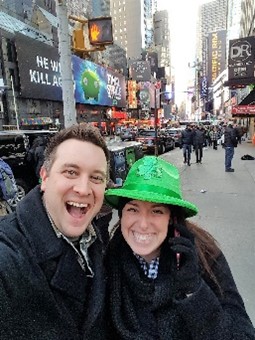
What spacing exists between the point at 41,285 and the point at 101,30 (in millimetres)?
5891

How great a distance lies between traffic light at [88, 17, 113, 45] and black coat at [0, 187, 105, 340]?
5398 millimetres

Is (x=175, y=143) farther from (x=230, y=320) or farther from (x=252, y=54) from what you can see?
(x=230, y=320)

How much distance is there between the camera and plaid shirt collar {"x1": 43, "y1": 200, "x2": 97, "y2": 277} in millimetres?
1477

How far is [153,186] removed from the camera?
1.77 metres

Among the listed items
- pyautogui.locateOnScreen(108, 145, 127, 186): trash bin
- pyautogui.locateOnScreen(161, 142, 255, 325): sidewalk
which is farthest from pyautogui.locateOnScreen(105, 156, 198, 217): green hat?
pyautogui.locateOnScreen(108, 145, 127, 186): trash bin

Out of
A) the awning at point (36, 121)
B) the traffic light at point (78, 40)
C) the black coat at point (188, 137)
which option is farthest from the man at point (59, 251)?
the awning at point (36, 121)


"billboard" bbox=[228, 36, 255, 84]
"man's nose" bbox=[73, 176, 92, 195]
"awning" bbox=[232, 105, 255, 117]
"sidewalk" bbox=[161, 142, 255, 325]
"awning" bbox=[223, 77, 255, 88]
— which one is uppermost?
"billboard" bbox=[228, 36, 255, 84]

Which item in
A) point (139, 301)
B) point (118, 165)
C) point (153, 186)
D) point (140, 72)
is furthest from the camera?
point (140, 72)

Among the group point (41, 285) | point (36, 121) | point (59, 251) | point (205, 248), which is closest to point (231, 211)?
point (205, 248)

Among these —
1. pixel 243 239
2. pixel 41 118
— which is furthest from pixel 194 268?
pixel 41 118

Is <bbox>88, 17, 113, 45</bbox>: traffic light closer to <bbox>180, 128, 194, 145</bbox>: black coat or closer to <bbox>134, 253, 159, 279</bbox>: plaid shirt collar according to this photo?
<bbox>134, 253, 159, 279</bbox>: plaid shirt collar

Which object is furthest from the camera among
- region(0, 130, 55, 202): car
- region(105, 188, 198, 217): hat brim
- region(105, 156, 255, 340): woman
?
region(0, 130, 55, 202): car

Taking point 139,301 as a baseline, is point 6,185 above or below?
below

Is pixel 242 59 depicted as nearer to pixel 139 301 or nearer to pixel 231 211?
pixel 231 211
